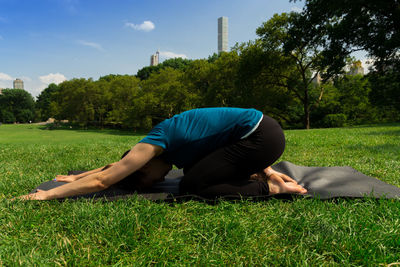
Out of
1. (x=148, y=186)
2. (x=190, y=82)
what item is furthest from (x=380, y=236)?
(x=190, y=82)

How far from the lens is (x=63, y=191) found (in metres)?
2.57

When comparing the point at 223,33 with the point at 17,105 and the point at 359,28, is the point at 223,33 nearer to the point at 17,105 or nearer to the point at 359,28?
the point at 17,105

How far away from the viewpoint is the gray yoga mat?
261cm

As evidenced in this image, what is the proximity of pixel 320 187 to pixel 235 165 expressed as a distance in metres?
1.23

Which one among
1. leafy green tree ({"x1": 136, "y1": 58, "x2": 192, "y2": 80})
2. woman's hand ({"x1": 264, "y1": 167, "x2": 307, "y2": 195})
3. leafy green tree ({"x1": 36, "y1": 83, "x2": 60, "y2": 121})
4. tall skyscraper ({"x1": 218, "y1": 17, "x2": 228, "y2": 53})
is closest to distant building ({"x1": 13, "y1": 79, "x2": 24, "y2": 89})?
leafy green tree ({"x1": 36, "y1": 83, "x2": 60, "y2": 121})

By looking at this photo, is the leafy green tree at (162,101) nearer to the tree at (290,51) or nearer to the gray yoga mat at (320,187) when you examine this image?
the tree at (290,51)

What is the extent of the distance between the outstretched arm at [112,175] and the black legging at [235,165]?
0.50 meters

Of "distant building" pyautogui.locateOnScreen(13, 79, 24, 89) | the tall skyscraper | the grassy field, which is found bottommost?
the grassy field

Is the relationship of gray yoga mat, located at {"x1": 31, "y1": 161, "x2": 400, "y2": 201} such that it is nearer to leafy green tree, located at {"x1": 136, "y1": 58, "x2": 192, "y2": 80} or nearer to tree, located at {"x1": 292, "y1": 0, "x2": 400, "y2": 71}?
tree, located at {"x1": 292, "y1": 0, "x2": 400, "y2": 71}

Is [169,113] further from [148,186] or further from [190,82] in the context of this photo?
[148,186]

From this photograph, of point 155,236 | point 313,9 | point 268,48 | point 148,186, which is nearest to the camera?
point 155,236

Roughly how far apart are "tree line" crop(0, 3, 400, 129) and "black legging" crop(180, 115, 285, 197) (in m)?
18.6

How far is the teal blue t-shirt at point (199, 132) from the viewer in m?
2.53

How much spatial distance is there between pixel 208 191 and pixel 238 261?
41.6 inches
